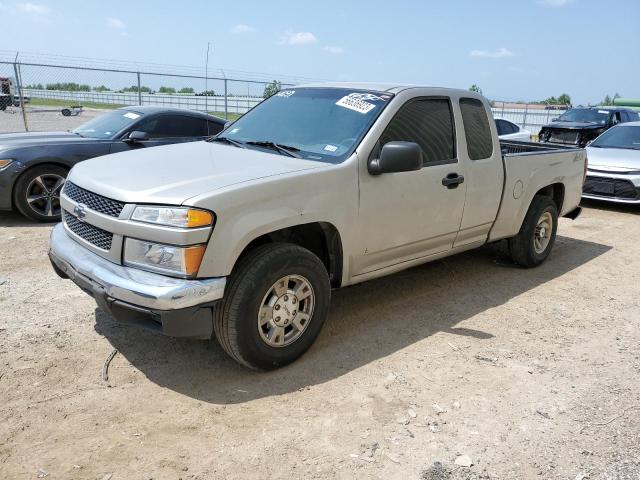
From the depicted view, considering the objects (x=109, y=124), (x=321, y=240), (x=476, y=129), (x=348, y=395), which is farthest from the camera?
(x=109, y=124)

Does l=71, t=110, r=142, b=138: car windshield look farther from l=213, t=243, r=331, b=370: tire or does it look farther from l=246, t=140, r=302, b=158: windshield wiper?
l=213, t=243, r=331, b=370: tire

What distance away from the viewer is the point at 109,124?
7.79 meters

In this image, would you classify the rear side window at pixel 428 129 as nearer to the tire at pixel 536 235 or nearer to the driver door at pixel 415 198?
the driver door at pixel 415 198

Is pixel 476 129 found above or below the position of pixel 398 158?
above

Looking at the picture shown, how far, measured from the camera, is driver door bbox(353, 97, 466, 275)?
395 cm

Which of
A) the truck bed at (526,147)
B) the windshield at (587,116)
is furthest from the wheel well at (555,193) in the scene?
the windshield at (587,116)

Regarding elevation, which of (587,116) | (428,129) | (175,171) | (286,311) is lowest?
(286,311)

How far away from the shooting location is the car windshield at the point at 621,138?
411 inches

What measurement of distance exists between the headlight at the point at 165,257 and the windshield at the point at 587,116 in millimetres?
15903

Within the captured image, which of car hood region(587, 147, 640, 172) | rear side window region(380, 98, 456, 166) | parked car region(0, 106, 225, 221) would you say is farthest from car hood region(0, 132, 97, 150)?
car hood region(587, 147, 640, 172)

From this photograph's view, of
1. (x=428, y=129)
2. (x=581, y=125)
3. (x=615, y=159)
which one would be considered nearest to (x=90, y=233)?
(x=428, y=129)

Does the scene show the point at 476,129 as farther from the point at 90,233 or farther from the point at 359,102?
the point at 90,233

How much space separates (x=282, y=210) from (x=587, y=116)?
51.9 feet

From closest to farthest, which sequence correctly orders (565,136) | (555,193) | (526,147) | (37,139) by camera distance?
(555,193), (526,147), (37,139), (565,136)
